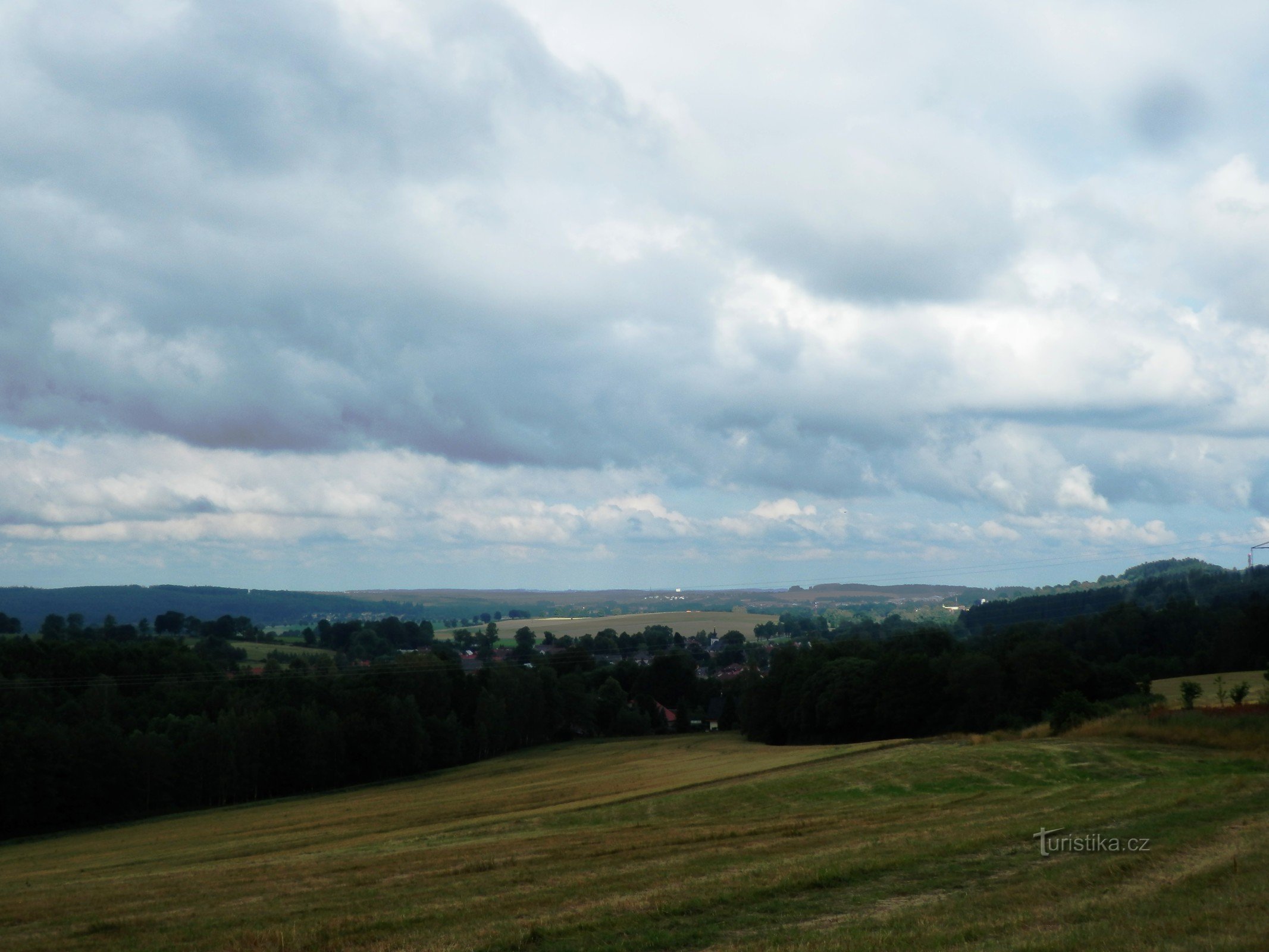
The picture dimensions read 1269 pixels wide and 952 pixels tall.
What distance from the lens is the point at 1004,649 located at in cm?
7669

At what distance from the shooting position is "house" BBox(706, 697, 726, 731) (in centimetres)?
12506

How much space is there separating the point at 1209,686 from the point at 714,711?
6776cm

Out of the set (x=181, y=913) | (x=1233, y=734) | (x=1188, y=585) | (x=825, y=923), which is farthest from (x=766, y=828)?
(x=1188, y=585)

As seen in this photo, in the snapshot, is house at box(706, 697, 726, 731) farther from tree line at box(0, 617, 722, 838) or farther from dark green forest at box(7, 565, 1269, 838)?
tree line at box(0, 617, 722, 838)

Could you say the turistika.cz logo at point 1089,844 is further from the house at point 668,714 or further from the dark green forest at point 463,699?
the house at point 668,714

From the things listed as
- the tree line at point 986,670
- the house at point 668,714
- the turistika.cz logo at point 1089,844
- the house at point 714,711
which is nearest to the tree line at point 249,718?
the house at point 668,714

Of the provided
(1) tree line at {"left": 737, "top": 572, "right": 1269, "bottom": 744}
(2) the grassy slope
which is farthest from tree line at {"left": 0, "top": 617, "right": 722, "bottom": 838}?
(2) the grassy slope

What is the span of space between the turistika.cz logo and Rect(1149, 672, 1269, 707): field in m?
39.9

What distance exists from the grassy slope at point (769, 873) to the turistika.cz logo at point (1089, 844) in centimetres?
33

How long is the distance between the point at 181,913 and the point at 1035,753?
1118 inches

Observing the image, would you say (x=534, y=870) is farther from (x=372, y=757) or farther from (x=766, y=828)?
(x=372, y=757)

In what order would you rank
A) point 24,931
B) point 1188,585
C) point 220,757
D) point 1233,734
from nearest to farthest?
point 24,931, point 1233,734, point 220,757, point 1188,585

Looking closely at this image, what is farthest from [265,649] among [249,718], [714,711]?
[249,718]

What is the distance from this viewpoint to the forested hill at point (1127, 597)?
449 ft
